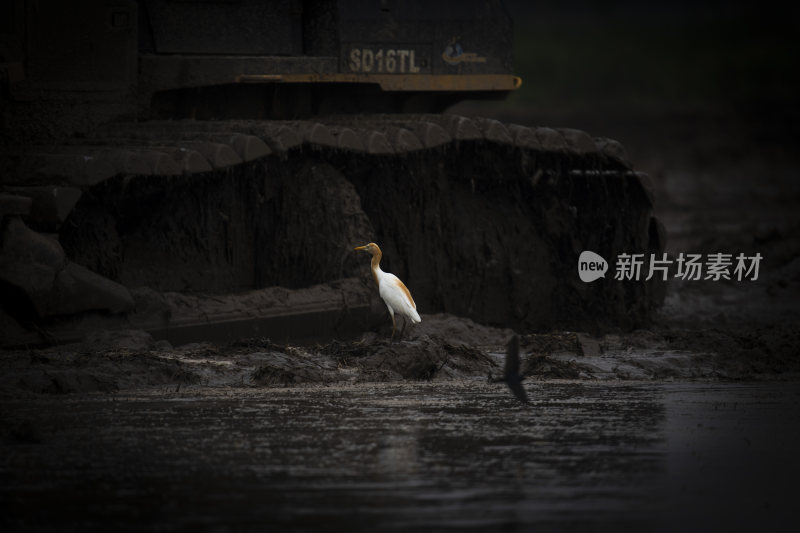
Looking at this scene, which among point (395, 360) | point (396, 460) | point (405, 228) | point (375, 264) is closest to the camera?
point (396, 460)

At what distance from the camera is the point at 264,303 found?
39.8 ft

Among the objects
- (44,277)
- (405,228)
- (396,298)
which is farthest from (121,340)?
(405,228)

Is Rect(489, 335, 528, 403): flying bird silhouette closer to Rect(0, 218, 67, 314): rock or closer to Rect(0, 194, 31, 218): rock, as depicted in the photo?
Rect(0, 218, 67, 314): rock

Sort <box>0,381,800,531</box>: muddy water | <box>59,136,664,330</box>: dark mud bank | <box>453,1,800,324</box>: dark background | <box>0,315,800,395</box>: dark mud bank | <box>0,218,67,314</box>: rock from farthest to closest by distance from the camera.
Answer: <box>453,1,800,324</box>: dark background < <box>59,136,664,330</box>: dark mud bank < <box>0,218,67,314</box>: rock < <box>0,315,800,395</box>: dark mud bank < <box>0,381,800,531</box>: muddy water

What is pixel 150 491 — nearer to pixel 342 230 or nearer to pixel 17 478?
pixel 17 478

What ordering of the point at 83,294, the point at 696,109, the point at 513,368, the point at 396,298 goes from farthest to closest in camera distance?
the point at 696,109, the point at 396,298, the point at 83,294, the point at 513,368

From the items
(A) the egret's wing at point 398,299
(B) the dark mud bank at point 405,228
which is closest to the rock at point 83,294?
(B) the dark mud bank at point 405,228

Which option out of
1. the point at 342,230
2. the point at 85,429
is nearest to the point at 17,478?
the point at 85,429

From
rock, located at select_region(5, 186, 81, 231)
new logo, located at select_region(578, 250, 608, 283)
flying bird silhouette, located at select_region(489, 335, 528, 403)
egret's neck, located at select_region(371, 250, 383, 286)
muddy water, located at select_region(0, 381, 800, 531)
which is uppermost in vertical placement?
rock, located at select_region(5, 186, 81, 231)

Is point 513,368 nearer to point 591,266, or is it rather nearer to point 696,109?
point 591,266

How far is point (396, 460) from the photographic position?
742 cm

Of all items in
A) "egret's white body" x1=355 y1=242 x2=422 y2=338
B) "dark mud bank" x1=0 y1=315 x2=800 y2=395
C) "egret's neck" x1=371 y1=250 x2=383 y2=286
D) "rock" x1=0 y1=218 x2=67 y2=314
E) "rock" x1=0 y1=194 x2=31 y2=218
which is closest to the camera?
"dark mud bank" x1=0 y1=315 x2=800 y2=395

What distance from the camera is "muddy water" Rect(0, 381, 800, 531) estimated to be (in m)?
6.34

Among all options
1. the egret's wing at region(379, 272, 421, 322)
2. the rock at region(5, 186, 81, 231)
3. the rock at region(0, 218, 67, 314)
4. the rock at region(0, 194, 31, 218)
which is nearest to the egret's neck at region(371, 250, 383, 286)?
the egret's wing at region(379, 272, 421, 322)
